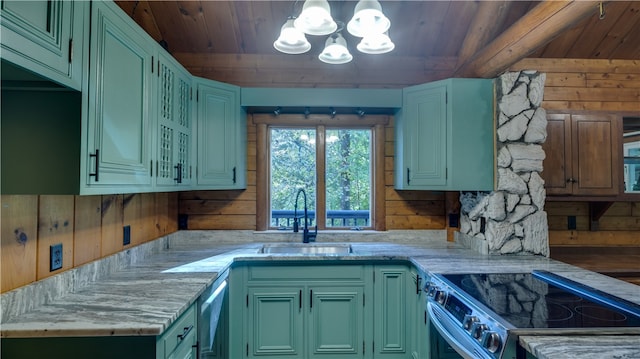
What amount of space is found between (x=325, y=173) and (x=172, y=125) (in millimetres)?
1470

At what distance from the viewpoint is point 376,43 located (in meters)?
2.01

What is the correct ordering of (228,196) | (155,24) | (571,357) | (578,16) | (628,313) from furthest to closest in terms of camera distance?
(228,196)
(155,24)
(578,16)
(628,313)
(571,357)

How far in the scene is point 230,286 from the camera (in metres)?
2.38

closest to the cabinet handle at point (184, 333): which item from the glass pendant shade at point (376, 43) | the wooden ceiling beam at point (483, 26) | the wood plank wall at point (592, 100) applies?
the glass pendant shade at point (376, 43)

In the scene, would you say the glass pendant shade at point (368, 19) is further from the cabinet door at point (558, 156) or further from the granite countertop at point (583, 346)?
the cabinet door at point (558, 156)

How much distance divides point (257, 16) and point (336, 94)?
0.95 meters

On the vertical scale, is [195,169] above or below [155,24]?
below

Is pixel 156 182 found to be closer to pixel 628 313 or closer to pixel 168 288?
pixel 168 288

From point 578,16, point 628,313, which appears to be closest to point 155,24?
point 578,16

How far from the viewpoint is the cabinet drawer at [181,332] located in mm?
1347

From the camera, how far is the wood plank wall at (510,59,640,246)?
3104 millimetres

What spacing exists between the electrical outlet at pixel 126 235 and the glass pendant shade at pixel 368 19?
1.90 meters

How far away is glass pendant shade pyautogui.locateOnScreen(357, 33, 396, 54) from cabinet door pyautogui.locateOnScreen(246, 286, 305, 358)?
173 centimetres

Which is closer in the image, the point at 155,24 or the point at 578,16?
the point at 578,16
